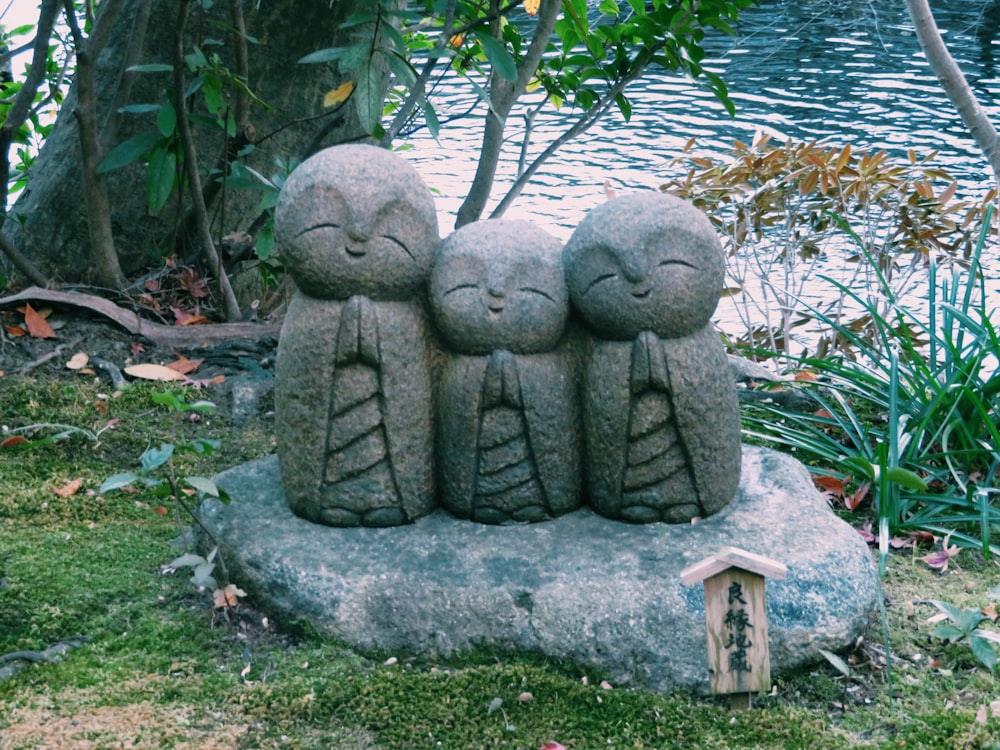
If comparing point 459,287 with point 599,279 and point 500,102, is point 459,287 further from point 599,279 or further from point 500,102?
point 500,102

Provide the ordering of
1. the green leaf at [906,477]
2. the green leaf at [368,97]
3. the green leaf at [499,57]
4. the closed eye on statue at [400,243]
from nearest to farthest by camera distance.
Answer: the closed eye on statue at [400,243], the green leaf at [906,477], the green leaf at [368,97], the green leaf at [499,57]

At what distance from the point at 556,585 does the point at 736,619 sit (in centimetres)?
47

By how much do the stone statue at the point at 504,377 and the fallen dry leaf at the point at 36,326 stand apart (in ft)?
7.21

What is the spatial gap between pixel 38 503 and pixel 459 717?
1.69 metres

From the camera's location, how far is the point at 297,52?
4.80 meters

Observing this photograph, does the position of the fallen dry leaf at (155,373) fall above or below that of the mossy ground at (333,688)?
above

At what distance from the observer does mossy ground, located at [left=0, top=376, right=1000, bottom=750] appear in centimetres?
242

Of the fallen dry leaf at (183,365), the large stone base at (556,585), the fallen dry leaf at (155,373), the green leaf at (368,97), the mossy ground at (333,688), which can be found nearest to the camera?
the mossy ground at (333,688)

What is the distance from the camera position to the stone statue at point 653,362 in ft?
9.10

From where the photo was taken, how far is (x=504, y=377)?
9.38 ft

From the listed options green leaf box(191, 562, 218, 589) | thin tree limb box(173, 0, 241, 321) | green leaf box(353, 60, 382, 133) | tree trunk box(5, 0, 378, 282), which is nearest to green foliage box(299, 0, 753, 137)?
green leaf box(353, 60, 382, 133)

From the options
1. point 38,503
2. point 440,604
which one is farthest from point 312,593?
point 38,503

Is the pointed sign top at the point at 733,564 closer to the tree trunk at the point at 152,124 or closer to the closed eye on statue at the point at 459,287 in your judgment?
the closed eye on statue at the point at 459,287

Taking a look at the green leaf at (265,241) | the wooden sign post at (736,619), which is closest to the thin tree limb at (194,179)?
the green leaf at (265,241)
